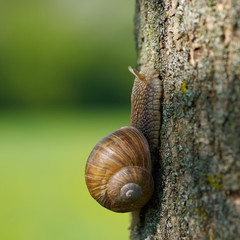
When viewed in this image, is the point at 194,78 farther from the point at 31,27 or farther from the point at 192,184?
the point at 31,27

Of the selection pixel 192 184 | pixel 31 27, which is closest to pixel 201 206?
pixel 192 184

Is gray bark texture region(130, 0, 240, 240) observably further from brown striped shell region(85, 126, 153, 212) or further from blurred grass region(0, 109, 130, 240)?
blurred grass region(0, 109, 130, 240)

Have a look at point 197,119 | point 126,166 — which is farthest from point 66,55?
point 197,119

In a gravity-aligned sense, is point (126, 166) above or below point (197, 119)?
below

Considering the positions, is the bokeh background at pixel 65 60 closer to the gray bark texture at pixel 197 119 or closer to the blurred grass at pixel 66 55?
the blurred grass at pixel 66 55

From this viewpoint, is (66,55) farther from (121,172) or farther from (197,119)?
(197,119)

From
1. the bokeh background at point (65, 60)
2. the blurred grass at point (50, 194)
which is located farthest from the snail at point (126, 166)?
the bokeh background at point (65, 60)
